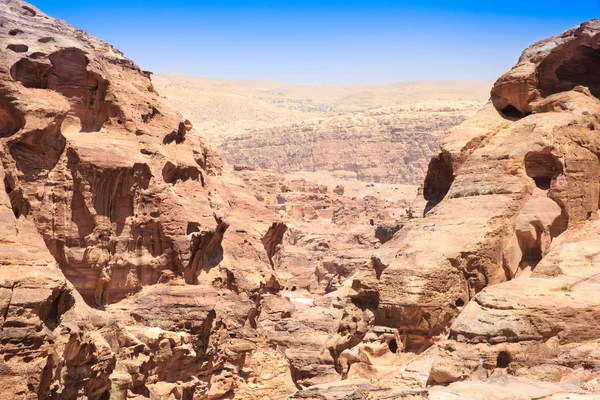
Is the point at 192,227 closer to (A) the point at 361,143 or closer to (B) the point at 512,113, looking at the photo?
(B) the point at 512,113

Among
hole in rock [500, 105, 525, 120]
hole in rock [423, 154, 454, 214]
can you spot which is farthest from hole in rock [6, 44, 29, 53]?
hole in rock [500, 105, 525, 120]

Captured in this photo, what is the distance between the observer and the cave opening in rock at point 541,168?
2730 cm

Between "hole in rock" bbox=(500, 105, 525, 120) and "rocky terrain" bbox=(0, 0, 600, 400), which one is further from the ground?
"hole in rock" bbox=(500, 105, 525, 120)

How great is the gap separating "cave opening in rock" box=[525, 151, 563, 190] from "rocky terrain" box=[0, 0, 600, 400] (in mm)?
59

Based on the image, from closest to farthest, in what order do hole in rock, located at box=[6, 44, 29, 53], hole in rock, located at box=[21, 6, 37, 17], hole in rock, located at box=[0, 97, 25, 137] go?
hole in rock, located at box=[0, 97, 25, 137] < hole in rock, located at box=[6, 44, 29, 53] < hole in rock, located at box=[21, 6, 37, 17]

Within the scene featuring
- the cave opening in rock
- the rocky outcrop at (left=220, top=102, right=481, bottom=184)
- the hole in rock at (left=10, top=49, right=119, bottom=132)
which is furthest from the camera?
the rocky outcrop at (left=220, top=102, right=481, bottom=184)

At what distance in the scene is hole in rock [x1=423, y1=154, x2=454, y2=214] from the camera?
31.5m

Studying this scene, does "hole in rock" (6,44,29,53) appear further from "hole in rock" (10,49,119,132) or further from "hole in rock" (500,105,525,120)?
"hole in rock" (500,105,525,120)

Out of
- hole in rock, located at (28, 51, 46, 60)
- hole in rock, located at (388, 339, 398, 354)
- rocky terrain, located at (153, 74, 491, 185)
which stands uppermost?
hole in rock, located at (28, 51, 46, 60)

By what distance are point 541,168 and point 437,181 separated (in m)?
5.77

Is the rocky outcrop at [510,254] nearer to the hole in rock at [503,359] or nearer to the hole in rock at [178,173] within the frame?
the hole in rock at [503,359]

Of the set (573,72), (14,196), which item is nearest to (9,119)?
(14,196)

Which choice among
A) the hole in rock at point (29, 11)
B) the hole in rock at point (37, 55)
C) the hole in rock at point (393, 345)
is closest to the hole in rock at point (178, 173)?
the hole in rock at point (37, 55)

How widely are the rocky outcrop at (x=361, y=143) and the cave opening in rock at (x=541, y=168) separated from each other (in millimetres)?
116892
